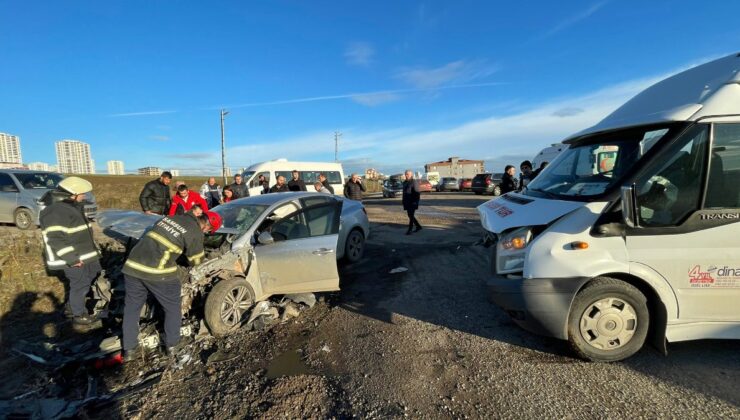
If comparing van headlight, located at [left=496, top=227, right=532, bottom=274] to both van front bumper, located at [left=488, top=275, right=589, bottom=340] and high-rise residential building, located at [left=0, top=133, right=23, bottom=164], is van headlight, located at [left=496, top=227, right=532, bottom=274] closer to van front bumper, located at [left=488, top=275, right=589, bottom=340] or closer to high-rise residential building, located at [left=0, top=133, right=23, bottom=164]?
van front bumper, located at [left=488, top=275, right=589, bottom=340]

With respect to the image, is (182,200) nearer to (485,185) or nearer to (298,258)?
(298,258)

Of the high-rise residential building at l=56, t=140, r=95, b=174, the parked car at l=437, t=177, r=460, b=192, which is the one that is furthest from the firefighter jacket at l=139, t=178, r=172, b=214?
the high-rise residential building at l=56, t=140, r=95, b=174

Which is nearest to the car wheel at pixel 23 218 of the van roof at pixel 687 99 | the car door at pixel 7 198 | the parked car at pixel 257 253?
the car door at pixel 7 198

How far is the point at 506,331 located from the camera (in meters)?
3.73

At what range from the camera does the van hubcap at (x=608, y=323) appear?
2996mm

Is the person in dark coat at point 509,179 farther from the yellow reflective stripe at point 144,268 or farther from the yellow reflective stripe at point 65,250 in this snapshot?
the yellow reflective stripe at point 65,250

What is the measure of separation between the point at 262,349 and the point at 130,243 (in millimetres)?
2480

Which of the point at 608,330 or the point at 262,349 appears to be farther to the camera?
the point at 262,349

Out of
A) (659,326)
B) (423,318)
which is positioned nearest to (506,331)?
(423,318)

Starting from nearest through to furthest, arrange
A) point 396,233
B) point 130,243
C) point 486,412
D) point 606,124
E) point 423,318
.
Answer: point 486,412, point 606,124, point 423,318, point 130,243, point 396,233

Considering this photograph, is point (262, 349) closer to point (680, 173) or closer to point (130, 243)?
point (130, 243)

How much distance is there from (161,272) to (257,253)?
1132 millimetres

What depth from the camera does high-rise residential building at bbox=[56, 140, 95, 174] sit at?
269ft

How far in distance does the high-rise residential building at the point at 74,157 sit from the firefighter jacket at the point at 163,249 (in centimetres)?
10046
